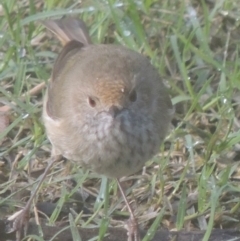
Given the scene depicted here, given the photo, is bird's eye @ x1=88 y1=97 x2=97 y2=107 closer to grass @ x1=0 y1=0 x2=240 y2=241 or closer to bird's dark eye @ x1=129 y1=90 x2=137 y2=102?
bird's dark eye @ x1=129 y1=90 x2=137 y2=102

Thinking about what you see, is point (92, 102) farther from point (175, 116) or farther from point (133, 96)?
point (175, 116)


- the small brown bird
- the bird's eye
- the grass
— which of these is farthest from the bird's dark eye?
the grass

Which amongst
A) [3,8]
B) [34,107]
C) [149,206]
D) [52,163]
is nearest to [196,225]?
[149,206]

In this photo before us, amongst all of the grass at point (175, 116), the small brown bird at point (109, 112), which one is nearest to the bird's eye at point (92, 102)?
the small brown bird at point (109, 112)

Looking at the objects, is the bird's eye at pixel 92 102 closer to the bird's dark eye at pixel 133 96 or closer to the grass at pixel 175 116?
the bird's dark eye at pixel 133 96

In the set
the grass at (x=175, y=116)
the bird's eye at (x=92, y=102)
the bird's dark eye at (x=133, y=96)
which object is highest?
the bird's eye at (x=92, y=102)

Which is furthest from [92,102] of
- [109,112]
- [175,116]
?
[175,116]
